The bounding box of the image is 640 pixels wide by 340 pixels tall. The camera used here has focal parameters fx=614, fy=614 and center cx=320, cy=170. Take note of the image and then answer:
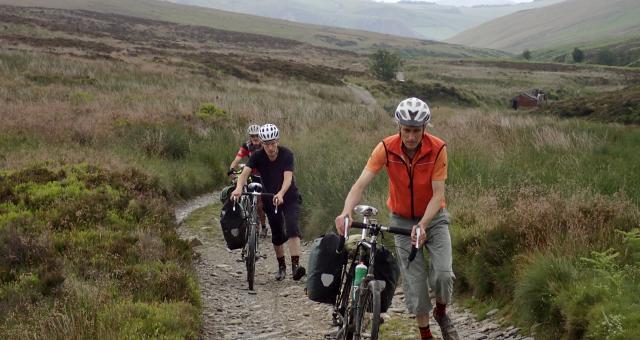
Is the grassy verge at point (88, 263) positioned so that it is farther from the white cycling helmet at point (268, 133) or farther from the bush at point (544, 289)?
the bush at point (544, 289)

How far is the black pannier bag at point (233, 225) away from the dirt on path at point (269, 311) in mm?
700

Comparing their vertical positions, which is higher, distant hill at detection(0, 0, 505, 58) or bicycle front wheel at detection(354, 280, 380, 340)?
distant hill at detection(0, 0, 505, 58)

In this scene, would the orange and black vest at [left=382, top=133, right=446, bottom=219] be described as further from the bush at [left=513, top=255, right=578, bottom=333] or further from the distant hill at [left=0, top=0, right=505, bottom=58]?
the distant hill at [left=0, top=0, right=505, bottom=58]

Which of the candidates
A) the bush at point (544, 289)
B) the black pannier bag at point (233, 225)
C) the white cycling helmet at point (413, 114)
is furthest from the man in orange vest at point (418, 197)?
the black pannier bag at point (233, 225)

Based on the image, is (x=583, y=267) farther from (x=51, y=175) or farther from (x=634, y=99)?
(x=634, y=99)

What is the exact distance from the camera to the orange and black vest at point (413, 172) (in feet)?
17.8

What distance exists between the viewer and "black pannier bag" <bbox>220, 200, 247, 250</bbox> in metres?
9.25

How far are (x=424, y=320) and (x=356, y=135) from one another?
14082 millimetres

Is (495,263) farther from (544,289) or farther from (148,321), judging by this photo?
(148,321)

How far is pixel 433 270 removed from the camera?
558 centimetres

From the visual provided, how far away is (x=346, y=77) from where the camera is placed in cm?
6175

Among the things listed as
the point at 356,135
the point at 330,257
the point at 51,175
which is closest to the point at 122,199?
the point at 51,175

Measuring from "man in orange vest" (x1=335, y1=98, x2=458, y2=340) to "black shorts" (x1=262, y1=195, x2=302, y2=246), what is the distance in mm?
3587

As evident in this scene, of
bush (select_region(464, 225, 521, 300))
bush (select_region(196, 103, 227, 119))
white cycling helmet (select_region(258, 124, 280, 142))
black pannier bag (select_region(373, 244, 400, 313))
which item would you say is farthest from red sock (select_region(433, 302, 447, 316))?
bush (select_region(196, 103, 227, 119))
